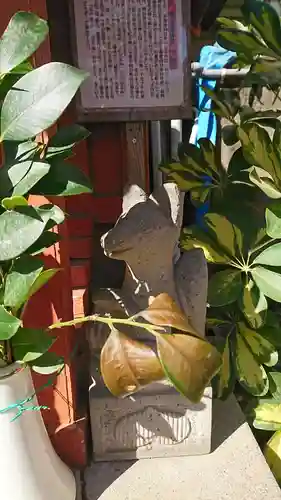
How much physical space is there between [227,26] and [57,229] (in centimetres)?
97

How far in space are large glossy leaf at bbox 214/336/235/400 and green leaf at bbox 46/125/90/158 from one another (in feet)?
2.23

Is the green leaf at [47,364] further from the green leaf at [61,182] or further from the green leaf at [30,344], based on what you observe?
the green leaf at [61,182]

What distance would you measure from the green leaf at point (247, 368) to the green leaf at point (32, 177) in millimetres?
723

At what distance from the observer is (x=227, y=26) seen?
156 centimetres

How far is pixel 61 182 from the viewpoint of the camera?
70 centimetres

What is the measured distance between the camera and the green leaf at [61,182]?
698mm

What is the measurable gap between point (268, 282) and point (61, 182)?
585 mm

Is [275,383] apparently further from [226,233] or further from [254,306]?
[226,233]

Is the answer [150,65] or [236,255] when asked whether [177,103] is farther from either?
[236,255]

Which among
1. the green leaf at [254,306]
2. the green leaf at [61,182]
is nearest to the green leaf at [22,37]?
the green leaf at [61,182]

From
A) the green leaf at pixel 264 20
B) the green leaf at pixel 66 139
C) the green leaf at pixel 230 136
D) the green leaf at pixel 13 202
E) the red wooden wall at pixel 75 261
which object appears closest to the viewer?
the green leaf at pixel 13 202

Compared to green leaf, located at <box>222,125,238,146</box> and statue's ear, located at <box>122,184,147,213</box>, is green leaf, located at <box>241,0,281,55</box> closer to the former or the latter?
green leaf, located at <box>222,125,238,146</box>

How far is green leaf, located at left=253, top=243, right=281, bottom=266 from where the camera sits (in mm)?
1093

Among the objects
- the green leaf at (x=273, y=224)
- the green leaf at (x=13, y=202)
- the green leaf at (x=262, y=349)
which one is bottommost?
the green leaf at (x=262, y=349)
